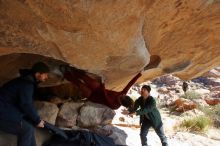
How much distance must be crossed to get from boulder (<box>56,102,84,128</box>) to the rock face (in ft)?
2.80

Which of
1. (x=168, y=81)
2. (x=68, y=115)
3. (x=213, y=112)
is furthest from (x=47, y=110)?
(x=168, y=81)

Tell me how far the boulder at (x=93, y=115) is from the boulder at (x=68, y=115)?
99 mm

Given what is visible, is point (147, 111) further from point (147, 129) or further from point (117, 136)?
point (117, 136)

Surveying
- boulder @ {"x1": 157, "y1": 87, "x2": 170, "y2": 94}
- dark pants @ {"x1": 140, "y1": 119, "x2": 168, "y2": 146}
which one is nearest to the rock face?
dark pants @ {"x1": 140, "y1": 119, "x2": 168, "y2": 146}

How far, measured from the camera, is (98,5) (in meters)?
4.63

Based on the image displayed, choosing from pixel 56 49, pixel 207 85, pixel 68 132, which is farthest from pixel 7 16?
pixel 207 85

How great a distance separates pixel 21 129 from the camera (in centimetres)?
494

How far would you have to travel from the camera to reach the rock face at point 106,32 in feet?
15.5

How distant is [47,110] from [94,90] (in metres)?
0.92

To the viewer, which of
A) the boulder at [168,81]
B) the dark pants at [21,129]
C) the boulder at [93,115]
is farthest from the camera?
the boulder at [168,81]

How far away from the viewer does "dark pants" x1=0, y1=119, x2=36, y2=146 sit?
4.89 m

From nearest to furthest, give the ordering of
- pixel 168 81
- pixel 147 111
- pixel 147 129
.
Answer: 1. pixel 147 111
2. pixel 147 129
3. pixel 168 81

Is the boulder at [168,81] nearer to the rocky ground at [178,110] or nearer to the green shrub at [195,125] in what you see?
the rocky ground at [178,110]

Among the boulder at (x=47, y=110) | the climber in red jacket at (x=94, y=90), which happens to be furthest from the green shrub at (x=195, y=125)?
the boulder at (x=47, y=110)
